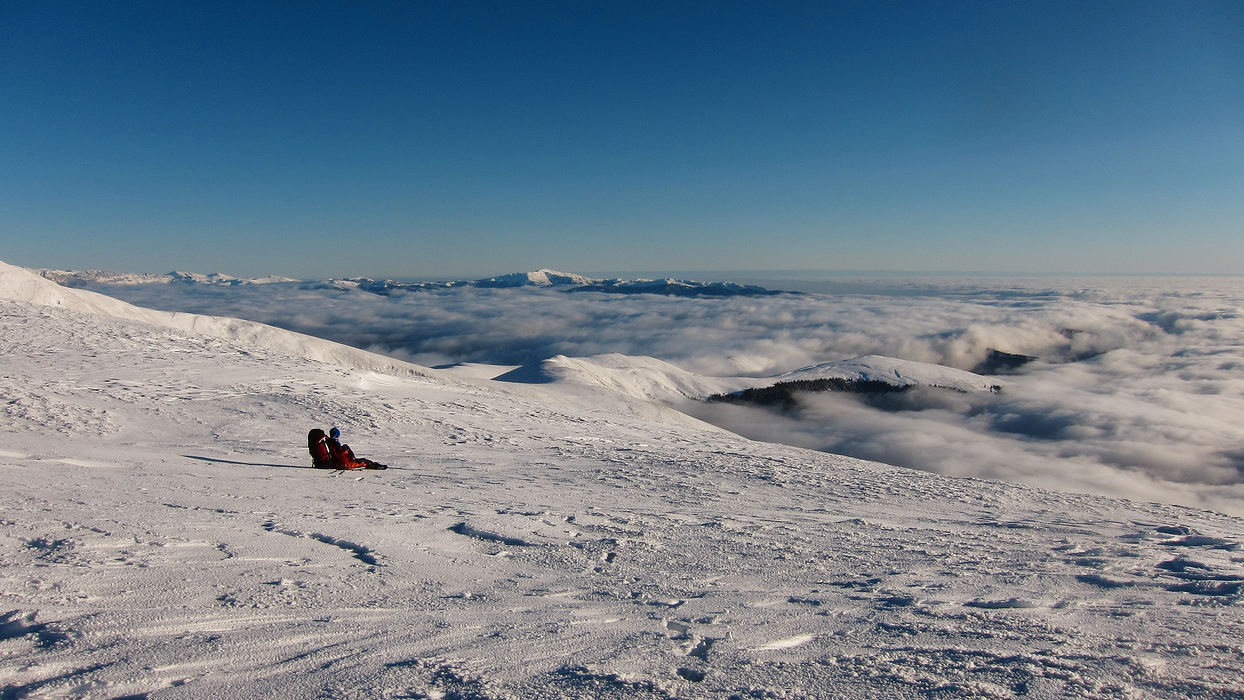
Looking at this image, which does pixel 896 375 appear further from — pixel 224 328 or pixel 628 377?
pixel 224 328

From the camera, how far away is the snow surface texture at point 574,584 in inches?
155

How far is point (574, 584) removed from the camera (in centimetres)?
600

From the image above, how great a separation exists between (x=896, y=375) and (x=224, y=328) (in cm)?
15866

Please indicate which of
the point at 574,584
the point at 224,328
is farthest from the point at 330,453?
the point at 224,328

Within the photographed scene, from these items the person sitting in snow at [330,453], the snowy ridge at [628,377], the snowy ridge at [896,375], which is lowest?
the snowy ridge at [896,375]

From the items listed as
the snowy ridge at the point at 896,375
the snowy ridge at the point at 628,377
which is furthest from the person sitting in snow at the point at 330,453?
the snowy ridge at the point at 896,375

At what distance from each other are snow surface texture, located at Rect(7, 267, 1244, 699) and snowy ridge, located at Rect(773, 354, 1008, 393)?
157057mm

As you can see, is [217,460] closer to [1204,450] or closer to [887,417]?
[887,417]

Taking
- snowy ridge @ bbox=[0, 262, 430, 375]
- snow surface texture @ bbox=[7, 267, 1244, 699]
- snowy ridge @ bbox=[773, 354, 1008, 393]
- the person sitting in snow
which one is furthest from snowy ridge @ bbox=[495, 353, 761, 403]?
snow surface texture @ bbox=[7, 267, 1244, 699]

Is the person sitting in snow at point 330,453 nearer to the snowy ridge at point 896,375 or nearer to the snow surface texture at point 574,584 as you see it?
the snow surface texture at point 574,584

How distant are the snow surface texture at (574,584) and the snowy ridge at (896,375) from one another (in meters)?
157

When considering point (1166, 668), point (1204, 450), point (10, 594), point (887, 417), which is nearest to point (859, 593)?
point (1166, 668)

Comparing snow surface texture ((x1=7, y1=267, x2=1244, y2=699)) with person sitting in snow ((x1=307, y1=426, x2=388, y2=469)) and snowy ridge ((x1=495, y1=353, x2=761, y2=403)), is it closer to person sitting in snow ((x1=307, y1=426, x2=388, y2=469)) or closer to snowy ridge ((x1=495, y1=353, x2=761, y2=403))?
person sitting in snow ((x1=307, y1=426, x2=388, y2=469))

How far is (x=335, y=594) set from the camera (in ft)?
17.6
